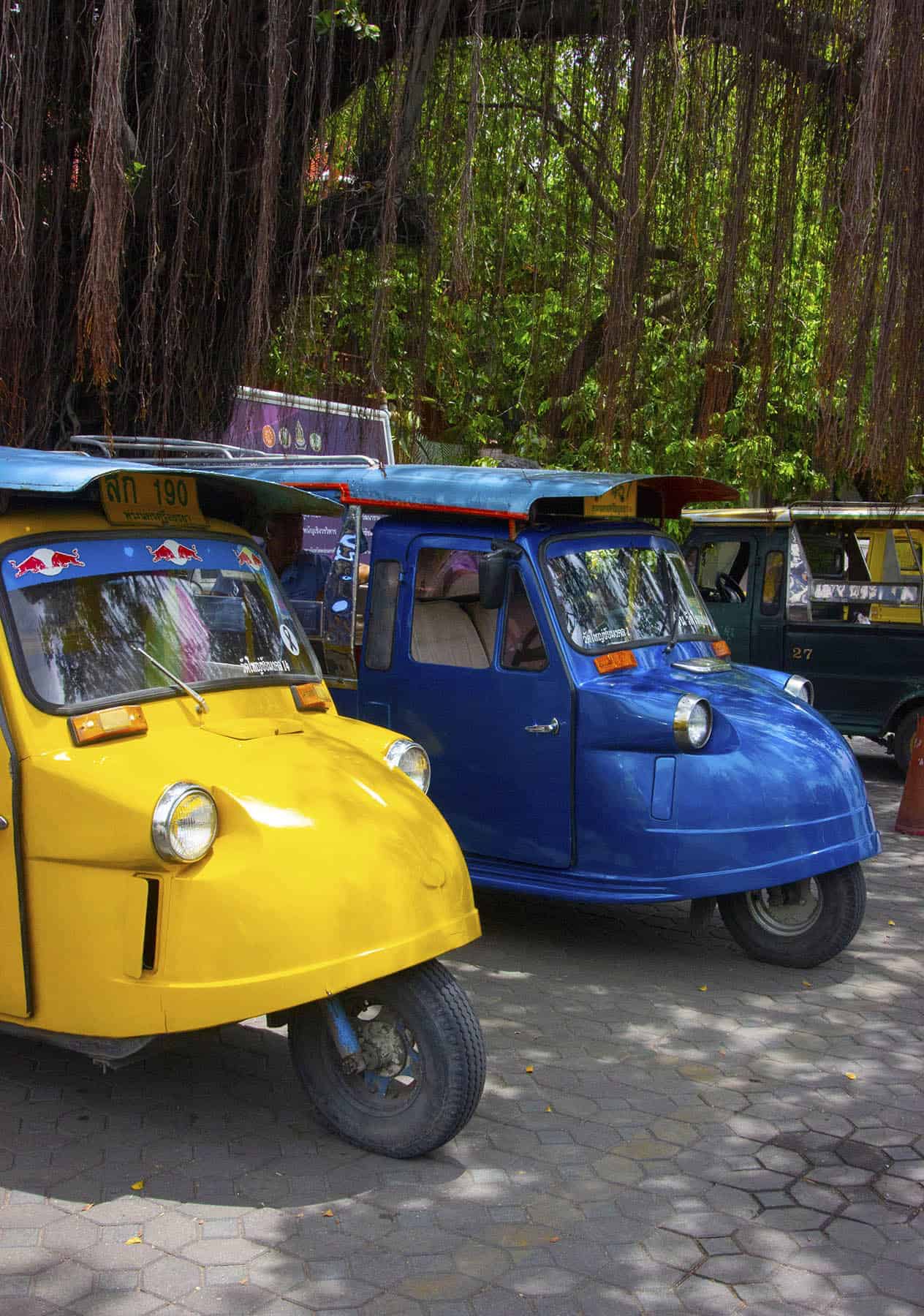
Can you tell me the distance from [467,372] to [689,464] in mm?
7611

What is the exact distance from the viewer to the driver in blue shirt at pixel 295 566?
288 inches

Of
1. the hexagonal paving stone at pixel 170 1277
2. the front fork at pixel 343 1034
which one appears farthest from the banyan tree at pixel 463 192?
the hexagonal paving stone at pixel 170 1277

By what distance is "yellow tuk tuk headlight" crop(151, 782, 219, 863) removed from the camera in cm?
368

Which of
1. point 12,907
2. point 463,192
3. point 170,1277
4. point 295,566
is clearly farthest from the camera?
point 295,566

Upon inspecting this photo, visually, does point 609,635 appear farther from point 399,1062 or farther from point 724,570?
point 724,570

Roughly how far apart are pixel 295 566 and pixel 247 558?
7.65 feet

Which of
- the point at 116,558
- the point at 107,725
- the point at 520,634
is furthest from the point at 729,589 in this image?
the point at 107,725

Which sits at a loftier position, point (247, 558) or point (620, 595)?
point (247, 558)

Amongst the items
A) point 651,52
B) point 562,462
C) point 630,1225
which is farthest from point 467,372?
point 562,462

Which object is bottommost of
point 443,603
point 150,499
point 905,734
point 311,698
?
point 905,734

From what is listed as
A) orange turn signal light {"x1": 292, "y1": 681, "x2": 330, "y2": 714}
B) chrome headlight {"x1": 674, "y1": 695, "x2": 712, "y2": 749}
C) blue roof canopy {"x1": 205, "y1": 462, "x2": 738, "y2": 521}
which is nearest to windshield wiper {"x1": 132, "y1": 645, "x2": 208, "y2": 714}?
orange turn signal light {"x1": 292, "y1": 681, "x2": 330, "y2": 714}

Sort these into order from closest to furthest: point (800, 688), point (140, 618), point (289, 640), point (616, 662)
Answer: point (140, 618) → point (289, 640) → point (616, 662) → point (800, 688)

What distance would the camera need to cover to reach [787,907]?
20.2ft

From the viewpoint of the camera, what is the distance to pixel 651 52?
4.86 m
